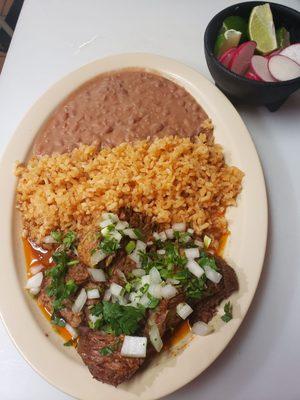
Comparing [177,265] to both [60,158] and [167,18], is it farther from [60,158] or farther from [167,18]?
[167,18]

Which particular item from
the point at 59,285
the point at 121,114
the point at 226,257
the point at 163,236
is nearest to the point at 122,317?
the point at 59,285

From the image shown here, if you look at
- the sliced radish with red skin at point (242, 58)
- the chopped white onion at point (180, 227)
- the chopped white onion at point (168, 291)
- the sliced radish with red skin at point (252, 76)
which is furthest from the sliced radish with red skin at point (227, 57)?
the chopped white onion at point (168, 291)

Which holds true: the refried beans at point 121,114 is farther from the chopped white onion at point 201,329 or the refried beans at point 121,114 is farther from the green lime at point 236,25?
the chopped white onion at point 201,329

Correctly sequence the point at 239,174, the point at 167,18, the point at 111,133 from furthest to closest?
1. the point at 167,18
2. the point at 111,133
3. the point at 239,174

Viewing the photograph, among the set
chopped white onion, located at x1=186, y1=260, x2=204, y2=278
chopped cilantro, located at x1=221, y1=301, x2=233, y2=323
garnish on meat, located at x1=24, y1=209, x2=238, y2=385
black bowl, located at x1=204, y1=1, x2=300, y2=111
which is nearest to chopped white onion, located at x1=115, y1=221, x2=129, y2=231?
garnish on meat, located at x1=24, y1=209, x2=238, y2=385

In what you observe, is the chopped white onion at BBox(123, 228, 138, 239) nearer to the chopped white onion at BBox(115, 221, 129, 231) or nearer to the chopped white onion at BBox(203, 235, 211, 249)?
the chopped white onion at BBox(115, 221, 129, 231)

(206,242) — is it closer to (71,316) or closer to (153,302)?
(153,302)

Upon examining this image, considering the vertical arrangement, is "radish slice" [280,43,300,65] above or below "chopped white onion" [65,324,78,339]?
above

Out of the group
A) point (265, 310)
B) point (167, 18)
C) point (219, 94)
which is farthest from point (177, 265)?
point (167, 18)
